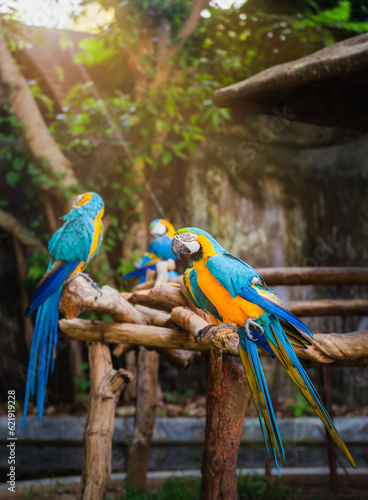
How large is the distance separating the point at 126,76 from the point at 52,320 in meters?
3.71

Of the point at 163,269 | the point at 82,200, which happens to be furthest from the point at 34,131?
the point at 82,200

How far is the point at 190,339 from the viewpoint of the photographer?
5.67 ft

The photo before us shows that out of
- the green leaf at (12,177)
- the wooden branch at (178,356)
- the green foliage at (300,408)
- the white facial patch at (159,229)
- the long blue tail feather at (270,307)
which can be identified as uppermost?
the green leaf at (12,177)

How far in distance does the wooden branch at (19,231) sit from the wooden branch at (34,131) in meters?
0.45

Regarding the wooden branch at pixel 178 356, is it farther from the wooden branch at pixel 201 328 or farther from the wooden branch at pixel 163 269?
the wooden branch at pixel 201 328

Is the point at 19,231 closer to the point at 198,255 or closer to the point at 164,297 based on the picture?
the point at 164,297

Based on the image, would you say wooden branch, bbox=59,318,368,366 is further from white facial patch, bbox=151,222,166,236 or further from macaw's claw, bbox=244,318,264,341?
white facial patch, bbox=151,222,166,236

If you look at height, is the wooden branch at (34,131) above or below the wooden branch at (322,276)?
above

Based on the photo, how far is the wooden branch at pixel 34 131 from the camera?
3918 mm

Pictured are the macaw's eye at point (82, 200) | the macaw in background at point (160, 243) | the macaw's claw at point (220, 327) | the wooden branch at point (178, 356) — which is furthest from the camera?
the macaw in background at point (160, 243)

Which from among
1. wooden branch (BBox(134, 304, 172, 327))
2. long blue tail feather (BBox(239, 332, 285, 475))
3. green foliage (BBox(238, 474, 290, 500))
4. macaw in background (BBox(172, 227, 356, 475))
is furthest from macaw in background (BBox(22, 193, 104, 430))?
green foliage (BBox(238, 474, 290, 500))

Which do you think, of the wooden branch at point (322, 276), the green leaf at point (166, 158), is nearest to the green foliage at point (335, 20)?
the green leaf at point (166, 158)

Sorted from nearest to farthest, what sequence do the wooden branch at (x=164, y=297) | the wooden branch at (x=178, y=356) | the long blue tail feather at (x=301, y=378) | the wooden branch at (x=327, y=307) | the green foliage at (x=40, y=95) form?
1. the long blue tail feather at (x=301, y=378)
2. the wooden branch at (x=164, y=297)
3. the wooden branch at (x=178, y=356)
4. the wooden branch at (x=327, y=307)
5. the green foliage at (x=40, y=95)

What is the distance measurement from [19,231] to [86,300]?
8.76ft
